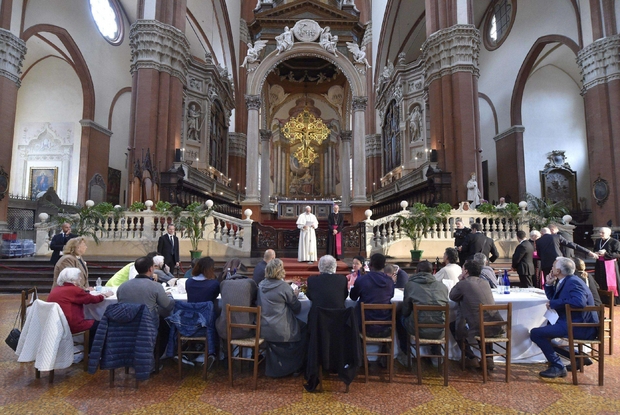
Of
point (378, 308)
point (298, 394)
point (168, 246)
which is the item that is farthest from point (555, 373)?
point (168, 246)

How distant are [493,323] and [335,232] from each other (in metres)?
5.56

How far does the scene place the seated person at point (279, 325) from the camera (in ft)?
11.0

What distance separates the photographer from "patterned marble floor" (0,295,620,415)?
9.25ft

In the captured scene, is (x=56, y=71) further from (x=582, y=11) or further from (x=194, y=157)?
(x=582, y=11)

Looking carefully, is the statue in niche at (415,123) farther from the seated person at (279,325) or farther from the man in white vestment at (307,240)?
the seated person at (279,325)

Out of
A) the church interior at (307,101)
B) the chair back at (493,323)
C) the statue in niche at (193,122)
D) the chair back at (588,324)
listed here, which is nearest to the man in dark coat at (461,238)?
the church interior at (307,101)

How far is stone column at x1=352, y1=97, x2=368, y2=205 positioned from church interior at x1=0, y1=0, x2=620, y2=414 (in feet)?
0.17

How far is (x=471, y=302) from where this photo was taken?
11.4 ft

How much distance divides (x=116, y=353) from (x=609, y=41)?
18.1m

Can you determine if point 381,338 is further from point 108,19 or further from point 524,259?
point 108,19

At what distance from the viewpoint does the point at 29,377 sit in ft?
11.2

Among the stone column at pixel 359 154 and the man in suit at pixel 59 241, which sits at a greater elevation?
the stone column at pixel 359 154

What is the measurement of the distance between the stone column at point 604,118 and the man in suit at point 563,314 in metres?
12.4

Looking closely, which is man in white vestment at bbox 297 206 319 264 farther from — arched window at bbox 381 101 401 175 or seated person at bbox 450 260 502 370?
arched window at bbox 381 101 401 175
